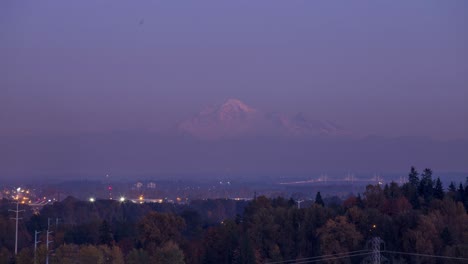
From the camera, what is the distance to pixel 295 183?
139m

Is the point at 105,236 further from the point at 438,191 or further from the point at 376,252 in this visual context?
the point at 376,252

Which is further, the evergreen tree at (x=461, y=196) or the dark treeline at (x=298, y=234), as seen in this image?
the evergreen tree at (x=461, y=196)

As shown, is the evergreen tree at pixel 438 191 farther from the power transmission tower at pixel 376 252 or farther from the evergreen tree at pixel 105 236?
the evergreen tree at pixel 105 236

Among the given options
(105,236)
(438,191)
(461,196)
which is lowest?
(105,236)

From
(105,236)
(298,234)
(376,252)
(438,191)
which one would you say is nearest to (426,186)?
(438,191)

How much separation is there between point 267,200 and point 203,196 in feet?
242

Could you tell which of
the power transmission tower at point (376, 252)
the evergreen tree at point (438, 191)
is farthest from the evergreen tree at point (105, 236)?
the evergreen tree at point (438, 191)

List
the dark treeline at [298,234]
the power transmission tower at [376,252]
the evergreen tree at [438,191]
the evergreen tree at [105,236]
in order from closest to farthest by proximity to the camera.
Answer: the power transmission tower at [376,252]
the dark treeline at [298,234]
the evergreen tree at [105,236]
the evergreen tree at [438,191]

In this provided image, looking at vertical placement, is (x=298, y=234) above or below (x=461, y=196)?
below

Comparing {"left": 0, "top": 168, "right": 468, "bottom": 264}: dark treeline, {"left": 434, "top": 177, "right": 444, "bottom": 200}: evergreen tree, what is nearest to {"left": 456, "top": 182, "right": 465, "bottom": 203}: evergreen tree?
{"left": 0, "top": 168, "right": 468, "bottom": 264}: dark treeline

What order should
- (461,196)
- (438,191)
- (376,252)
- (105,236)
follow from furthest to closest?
(438,191) → (461,196) → (105,236) → (376,252)

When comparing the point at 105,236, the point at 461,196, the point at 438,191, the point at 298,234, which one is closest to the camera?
the point at 298,234

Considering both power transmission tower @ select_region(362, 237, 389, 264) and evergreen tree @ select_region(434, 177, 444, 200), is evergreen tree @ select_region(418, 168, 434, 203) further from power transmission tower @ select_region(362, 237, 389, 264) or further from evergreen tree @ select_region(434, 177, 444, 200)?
power transmission tower @ select_region(362, 237, 389, 264)

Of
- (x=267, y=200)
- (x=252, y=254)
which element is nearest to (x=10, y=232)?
(x=267, y=200)
